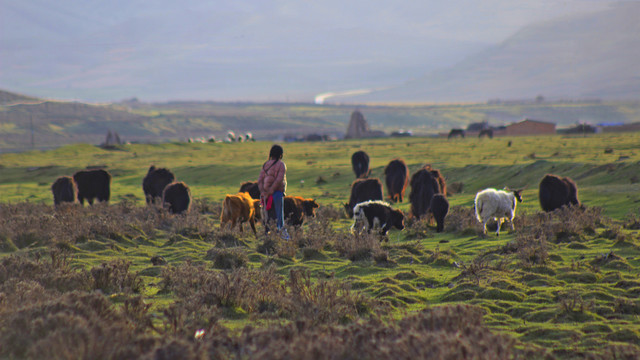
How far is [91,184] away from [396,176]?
10892 millimetres

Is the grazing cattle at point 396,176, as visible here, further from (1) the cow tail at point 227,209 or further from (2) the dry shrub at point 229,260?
(2) the dry shrub at point 229,260

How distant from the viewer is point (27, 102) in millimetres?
181375

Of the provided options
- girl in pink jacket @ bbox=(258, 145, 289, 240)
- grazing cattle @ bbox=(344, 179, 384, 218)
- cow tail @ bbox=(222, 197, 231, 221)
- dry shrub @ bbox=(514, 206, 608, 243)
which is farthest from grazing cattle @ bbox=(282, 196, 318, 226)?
dry shrub @ bbox=(514, 206, 608, 243)

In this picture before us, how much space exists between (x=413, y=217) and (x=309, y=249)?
5.99 meters

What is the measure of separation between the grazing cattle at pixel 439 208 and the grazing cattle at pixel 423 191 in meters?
1.13

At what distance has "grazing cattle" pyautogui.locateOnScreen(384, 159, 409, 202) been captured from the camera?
22.7 m

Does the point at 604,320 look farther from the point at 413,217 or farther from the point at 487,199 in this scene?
the point at 413,217

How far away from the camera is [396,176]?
23.0 m

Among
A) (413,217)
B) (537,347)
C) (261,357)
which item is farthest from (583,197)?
(261,357)

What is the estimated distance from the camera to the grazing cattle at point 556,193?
58.0 ft

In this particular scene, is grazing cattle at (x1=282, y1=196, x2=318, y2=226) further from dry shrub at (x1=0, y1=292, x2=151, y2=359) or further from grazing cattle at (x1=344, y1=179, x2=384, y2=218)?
dry shrub at (x1=0, y1=292, x2=151, y2=359)

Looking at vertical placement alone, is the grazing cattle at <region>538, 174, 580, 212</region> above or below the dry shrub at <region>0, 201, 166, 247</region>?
above

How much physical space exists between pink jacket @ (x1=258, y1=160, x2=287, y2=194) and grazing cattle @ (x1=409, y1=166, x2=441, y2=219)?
17.2 ft

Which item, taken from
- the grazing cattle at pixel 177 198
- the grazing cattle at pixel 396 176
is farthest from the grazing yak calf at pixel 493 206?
the grazing cattle at pixel 177 198
